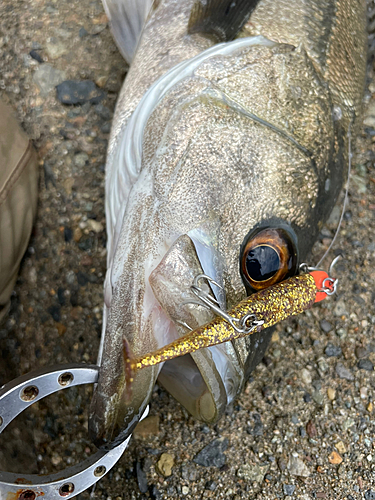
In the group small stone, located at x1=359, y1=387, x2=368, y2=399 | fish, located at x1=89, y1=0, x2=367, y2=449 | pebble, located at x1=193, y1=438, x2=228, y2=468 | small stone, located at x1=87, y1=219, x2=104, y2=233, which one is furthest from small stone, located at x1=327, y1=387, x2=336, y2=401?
small stone, located at x1=87, y1=219, x2=104, y2=233

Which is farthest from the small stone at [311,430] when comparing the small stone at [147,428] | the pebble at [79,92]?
the pebble at [79,92]

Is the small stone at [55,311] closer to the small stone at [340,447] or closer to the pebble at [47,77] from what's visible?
the pebble at [47,77]

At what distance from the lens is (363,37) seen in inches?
83.4

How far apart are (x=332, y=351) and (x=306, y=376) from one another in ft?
0.65

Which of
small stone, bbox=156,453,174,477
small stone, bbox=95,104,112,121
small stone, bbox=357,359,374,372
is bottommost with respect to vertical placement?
small stone, bbox=357,359,374,372

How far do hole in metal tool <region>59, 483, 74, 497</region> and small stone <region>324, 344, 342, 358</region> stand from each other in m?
1.44

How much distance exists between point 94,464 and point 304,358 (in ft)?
4.13

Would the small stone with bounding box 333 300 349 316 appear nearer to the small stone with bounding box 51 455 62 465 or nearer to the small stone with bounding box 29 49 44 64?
the small stone with bounding box 51 455 62 465

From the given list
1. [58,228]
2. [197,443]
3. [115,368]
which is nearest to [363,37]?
[58,228]

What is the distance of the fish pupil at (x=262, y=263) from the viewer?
143 centimetres

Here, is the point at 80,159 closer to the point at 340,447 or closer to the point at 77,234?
the point at 77,234

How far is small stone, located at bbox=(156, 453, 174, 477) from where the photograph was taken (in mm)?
1989

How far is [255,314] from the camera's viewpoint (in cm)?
125

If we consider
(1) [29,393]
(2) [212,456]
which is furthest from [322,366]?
(1) [29,393]
